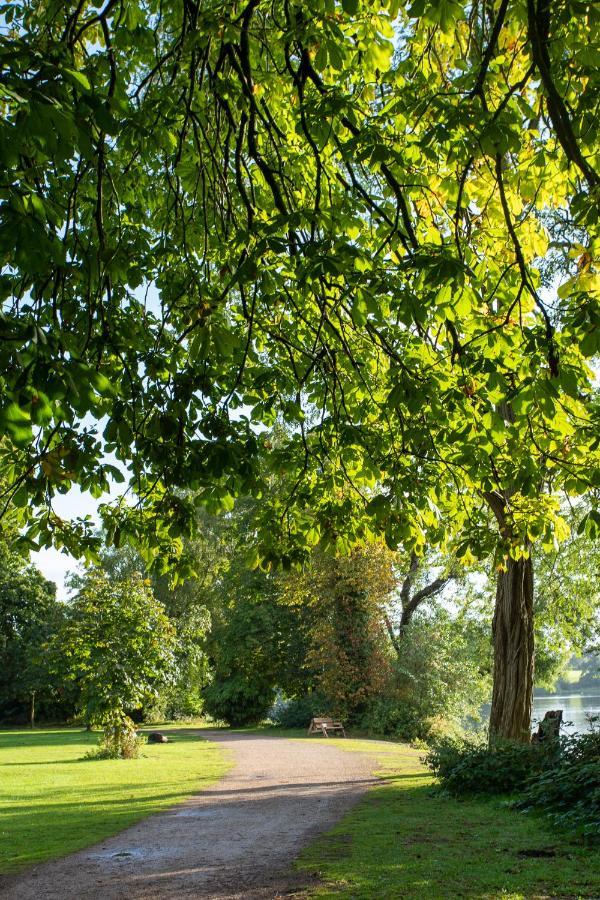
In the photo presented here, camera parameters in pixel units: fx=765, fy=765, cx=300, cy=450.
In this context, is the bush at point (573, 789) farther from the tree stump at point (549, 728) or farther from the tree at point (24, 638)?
the tree at point (24, 638)

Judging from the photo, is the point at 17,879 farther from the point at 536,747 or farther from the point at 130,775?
the point at 130,775

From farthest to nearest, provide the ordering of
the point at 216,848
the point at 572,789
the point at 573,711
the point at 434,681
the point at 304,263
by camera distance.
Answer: the point at 573,711 → the point at 434,681 → the point at 572,789 → the point at 216,848 → the point at 304,263

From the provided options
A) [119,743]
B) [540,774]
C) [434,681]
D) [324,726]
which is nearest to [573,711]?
[434,681]

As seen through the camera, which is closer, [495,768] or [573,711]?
[495,768]

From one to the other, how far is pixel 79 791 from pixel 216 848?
623 centimetres

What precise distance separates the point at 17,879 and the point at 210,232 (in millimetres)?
6432

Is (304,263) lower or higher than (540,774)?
higher

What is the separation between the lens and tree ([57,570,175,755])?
57.5 ft

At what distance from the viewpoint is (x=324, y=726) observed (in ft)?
85.2

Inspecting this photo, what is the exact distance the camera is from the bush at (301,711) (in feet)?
95.1

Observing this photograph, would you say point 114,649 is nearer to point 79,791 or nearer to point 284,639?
point 79,791

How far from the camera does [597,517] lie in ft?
17.7

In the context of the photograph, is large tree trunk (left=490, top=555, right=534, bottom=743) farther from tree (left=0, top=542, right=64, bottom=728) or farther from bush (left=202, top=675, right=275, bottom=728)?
tree (left=0, top=542, right=64, bottom=728)

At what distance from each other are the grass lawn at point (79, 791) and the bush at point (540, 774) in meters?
4.47
